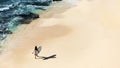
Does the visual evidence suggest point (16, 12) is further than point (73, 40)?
Yes

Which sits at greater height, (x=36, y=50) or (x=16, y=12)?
(x=16, y=12)

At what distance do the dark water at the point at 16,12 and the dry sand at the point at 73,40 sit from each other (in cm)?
55

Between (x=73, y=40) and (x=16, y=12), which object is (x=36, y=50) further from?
(x=16, y=12)

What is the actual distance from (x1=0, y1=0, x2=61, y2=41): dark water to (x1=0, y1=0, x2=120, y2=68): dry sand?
551 mm

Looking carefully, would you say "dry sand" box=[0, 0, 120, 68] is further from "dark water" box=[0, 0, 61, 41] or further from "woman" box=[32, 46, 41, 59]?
"dark water" box=[0, 0, 61, 41]

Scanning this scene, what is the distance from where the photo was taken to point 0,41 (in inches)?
428

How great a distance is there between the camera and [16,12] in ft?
46.0

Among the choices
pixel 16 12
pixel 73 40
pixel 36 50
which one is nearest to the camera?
pixel 36 50

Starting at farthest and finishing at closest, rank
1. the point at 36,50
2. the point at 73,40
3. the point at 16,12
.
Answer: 1. the point at 16,12
2. the point at 73,40
3. the point at 36,50

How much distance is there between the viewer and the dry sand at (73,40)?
9023 mm

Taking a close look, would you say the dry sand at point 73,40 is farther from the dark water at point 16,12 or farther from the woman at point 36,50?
the dark water at point 16,12

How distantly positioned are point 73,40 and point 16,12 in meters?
4.63

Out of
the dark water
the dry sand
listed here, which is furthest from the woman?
the dark water

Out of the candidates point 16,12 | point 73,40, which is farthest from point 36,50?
point 16,12
